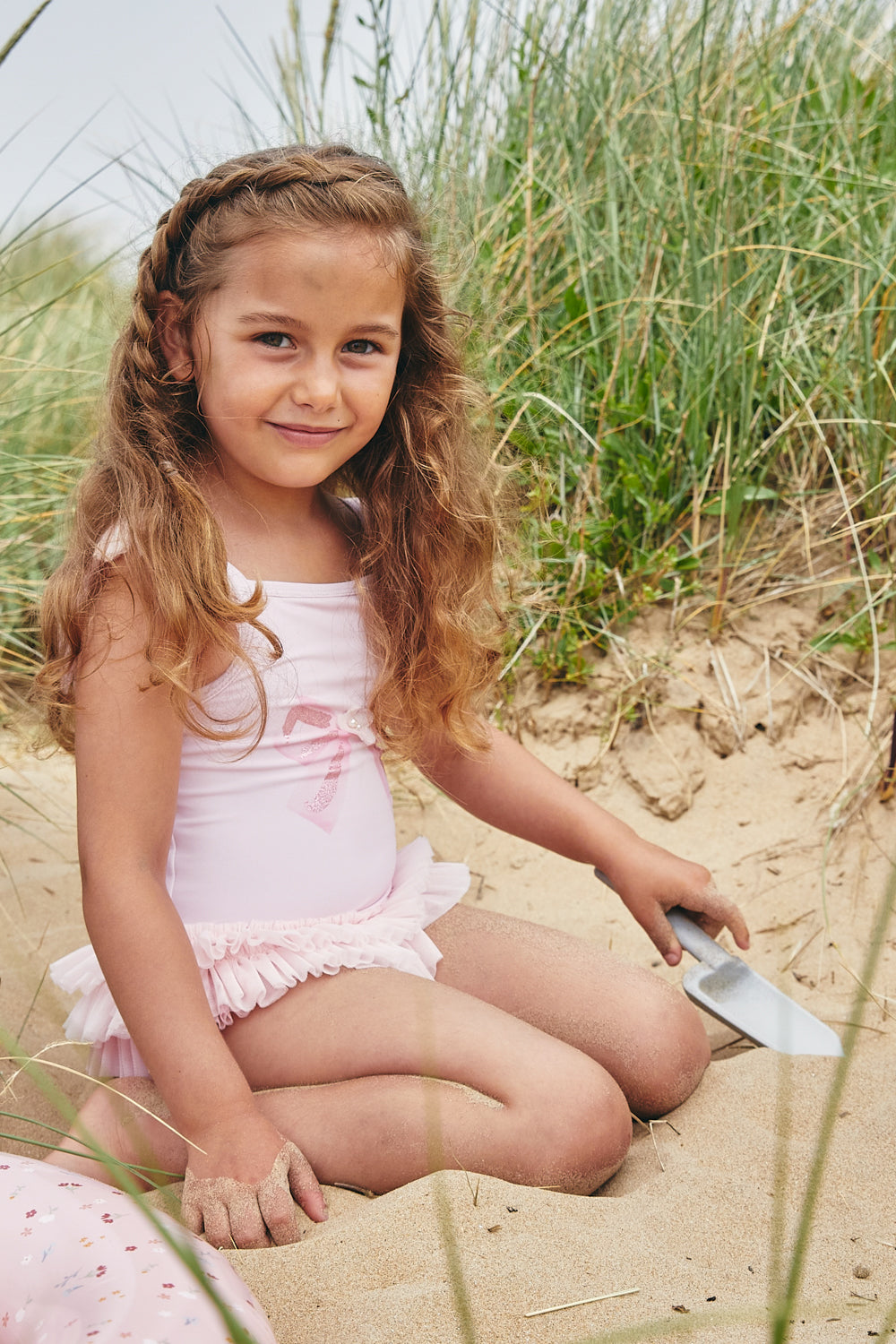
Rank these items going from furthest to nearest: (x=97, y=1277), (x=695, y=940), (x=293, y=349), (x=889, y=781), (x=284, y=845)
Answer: (x=889, y=781)
(x=695, y=940)
(x=284, y=845)
(x=293, y=349)
(x=97, y=1277)

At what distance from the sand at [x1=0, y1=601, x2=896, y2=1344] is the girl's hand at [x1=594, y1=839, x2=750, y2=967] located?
0.19 m

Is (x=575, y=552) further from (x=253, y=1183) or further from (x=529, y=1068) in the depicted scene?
(x=253, y=1183)

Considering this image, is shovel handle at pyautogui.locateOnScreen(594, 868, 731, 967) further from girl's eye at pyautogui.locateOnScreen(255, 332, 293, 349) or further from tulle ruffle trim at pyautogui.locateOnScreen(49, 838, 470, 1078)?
girl's eye at pyautogui.locateOnScreen(255, 332, 293, 349)

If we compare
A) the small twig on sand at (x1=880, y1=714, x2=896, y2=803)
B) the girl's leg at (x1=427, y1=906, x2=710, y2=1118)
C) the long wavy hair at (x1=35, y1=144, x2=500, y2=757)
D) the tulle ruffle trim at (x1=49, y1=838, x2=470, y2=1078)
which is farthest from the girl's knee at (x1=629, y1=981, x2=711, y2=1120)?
the small twig on sand at (x1=880, y1=714, x2=896, y2=803)

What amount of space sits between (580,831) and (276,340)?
86 cm

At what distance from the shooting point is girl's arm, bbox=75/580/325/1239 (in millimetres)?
1305

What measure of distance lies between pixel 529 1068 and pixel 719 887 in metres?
0.82

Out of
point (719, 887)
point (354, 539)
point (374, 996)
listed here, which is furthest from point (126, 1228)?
point (719, 887)

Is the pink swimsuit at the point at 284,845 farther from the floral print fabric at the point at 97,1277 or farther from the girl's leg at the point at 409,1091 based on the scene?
the floral print fabric at the point at 97,1277

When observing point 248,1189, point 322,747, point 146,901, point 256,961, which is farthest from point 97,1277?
point 322,747

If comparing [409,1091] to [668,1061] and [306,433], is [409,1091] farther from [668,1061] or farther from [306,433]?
[306,433]

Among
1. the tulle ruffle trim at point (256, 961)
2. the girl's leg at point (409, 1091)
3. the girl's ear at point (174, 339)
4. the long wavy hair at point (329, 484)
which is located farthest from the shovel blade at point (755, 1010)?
the girl's ear at point (174, 339)

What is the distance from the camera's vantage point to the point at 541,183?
2652 mm

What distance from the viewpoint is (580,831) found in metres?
1.82
